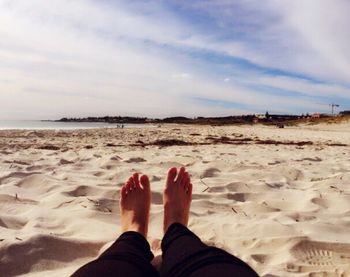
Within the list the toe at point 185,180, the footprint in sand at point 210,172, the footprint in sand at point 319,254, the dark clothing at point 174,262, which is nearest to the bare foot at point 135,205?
the toe at point 185,180

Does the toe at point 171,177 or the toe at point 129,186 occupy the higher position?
the toe at point 171,177

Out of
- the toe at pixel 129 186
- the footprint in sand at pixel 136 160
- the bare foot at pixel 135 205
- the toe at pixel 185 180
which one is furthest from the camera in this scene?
the footprint in sand at pixel 136 160

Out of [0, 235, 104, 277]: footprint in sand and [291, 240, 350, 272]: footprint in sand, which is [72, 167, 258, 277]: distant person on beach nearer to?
[0, 235, 104, 277]: footprint in sand

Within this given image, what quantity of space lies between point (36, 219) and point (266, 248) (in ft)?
3.78

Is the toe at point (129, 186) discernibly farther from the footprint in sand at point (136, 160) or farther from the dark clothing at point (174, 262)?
the footprint in sand at point (136, 160)

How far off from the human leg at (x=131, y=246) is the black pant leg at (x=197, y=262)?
7cm

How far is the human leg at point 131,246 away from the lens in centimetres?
114

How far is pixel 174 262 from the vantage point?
50.0 inches

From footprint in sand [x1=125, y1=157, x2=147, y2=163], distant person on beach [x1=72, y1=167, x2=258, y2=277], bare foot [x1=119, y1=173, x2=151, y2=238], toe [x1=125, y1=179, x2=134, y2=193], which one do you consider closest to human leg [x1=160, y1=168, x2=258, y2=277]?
distant person on beach [x1=72, y1=167, x2=258, y2=277]

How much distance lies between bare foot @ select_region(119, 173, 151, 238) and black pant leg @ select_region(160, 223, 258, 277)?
1.34 feet

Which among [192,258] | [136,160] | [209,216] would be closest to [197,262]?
[192,258]

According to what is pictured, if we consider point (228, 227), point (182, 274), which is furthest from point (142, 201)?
point (182, 274)

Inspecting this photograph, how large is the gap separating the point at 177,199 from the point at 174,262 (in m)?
0.91

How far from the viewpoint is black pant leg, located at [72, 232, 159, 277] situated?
112 centimetres
